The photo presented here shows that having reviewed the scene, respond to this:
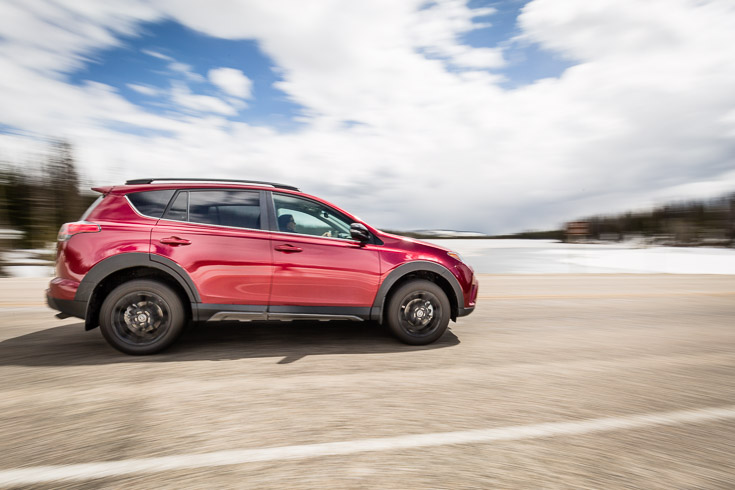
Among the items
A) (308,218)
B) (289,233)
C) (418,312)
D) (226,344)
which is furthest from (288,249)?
(418,312)

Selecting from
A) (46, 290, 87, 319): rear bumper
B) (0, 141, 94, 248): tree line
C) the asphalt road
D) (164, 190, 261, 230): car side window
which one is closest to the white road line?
the asphalt road

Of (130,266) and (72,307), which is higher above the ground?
(130,266)

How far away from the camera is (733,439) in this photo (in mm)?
2582

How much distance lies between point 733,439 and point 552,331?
10.4 ft

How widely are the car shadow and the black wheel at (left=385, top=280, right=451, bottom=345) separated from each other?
0.13m

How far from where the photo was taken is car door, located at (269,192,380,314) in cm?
441

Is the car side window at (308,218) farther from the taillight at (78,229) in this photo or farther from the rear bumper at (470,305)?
the taillight at (78,229)

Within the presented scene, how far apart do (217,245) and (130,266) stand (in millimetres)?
791

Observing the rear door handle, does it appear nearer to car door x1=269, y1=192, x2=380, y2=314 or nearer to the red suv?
the red suv

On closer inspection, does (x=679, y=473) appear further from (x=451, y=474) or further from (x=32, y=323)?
(x=32, y=323)

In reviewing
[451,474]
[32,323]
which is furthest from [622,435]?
[32,323]

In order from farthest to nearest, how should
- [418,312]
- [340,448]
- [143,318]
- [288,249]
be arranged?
1. [418,312]
2. [288,249]
3. [143,318]
4. [340,448]

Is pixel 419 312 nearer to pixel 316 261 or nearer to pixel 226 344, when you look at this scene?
pixel 316 261

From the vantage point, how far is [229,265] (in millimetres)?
4316
